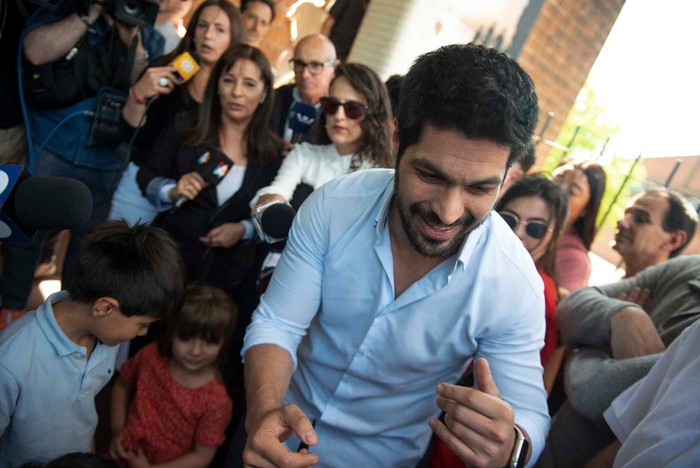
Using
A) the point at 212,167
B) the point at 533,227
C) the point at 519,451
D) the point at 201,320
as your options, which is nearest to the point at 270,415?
the point at 519,451

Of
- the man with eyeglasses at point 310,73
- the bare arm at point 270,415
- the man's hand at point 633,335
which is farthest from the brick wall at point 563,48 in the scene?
the bare arm at point 270,415

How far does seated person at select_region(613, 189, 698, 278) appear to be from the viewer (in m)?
2.83

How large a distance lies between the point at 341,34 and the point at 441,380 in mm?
4705

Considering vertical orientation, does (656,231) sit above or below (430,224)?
above

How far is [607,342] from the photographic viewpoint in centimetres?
193

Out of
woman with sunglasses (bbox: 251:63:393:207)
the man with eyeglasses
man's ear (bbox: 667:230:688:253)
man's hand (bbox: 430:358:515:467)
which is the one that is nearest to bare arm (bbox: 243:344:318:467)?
man's hand (bbox: 430:358:515:467)

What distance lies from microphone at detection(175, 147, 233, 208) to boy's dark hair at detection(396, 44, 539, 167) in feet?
4.68

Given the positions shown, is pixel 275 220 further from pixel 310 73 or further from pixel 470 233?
pixel 310 73

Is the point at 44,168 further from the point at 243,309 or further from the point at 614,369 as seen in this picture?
the point at 614,369

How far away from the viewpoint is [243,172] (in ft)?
9.17

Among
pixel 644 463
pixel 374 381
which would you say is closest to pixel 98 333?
pixel 374 381

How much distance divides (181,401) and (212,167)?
1095mm

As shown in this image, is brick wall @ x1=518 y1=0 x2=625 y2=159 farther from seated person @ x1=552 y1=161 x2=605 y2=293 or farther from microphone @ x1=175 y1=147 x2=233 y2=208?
microphone @ x1=175 y1=147 x2=233 y2=208

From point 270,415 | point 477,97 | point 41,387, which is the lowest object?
point 41,387
